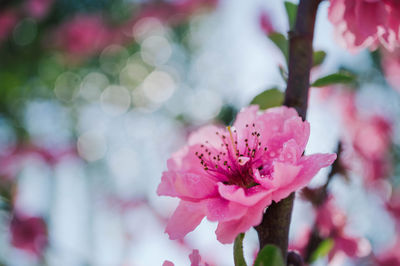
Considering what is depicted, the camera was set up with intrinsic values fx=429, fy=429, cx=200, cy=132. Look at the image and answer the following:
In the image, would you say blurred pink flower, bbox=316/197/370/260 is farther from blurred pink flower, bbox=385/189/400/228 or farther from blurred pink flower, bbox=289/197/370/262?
blurred pink flower, bbox=385/189/400/228

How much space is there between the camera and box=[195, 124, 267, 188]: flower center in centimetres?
32

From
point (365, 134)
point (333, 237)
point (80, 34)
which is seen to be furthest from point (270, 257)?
point (80, 34)

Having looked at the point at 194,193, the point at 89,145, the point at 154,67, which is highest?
the point at 194,193

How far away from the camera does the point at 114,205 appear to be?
2924 millimetres

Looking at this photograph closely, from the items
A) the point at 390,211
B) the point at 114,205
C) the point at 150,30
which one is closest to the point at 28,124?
the point at 114,205

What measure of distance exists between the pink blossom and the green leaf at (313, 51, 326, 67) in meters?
0.09

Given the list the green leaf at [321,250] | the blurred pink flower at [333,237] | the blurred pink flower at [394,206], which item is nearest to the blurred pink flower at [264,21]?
the blurred pink flower at [394,206]

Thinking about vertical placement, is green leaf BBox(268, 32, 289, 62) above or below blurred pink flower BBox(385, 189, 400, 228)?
above

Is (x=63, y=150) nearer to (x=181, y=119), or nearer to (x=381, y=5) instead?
(x=181, y=119)

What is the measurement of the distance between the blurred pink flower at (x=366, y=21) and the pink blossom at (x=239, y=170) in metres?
0.09

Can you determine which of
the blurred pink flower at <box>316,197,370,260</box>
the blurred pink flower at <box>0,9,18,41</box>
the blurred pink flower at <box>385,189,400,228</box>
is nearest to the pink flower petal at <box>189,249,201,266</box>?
the blurred pink flower at <box>316,197,370,260</box>

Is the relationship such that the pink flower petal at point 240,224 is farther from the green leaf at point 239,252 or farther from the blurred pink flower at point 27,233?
the blurred pink flower at point 27,233

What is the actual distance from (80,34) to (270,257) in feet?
7.61

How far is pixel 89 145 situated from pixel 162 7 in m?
1.12
